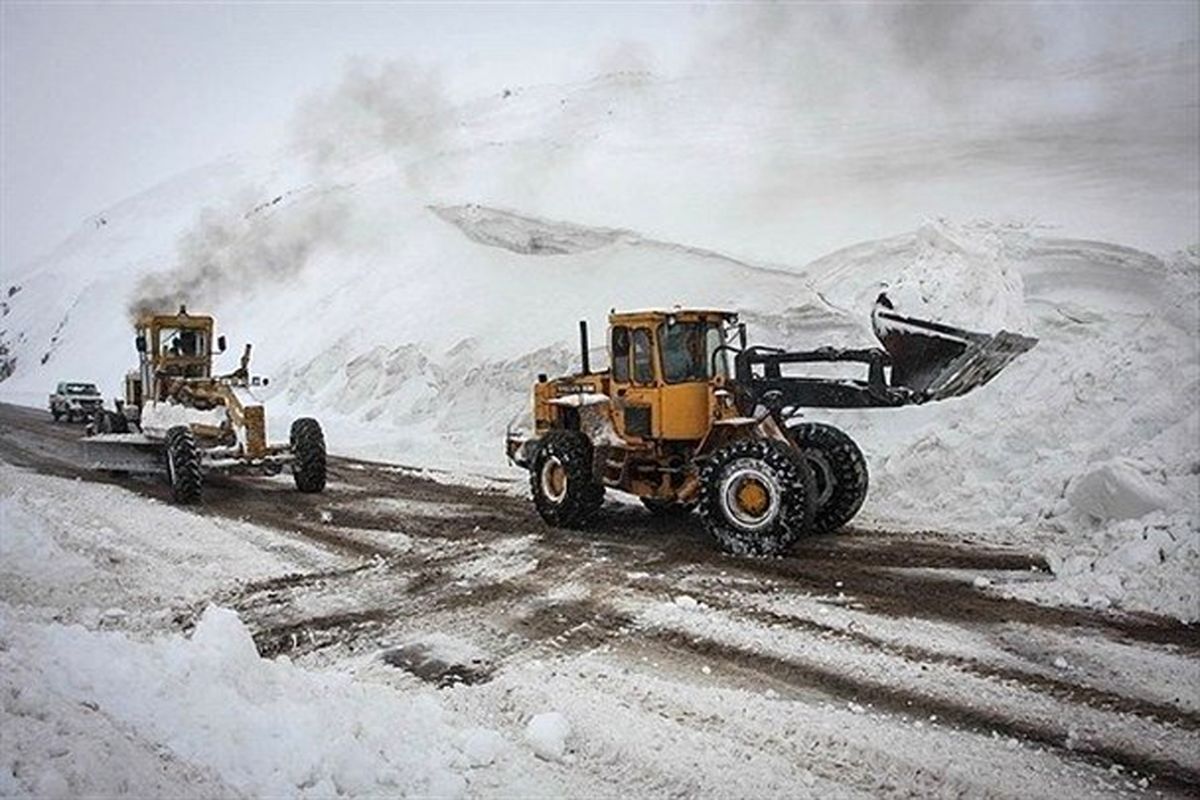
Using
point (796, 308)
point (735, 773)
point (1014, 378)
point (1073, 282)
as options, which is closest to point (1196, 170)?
point (1073, 282)

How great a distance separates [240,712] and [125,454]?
9434mm

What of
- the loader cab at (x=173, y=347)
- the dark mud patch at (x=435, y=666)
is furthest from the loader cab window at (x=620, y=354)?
the loader cab at (x=173, y=347)

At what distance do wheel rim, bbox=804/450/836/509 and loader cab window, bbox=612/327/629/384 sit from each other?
6.41ft

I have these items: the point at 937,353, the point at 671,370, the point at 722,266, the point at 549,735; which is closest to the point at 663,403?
the point at 671,370

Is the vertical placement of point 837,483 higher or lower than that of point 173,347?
lower

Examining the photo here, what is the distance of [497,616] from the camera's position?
21.0 feet

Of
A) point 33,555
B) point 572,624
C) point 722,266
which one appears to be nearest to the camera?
point 572,624

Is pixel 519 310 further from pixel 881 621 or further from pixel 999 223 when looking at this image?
pixel 881 621

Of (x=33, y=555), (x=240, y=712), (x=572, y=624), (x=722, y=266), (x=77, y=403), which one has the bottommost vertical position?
(x=572, y=624)

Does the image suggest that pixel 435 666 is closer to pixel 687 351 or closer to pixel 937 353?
pixel 687 351

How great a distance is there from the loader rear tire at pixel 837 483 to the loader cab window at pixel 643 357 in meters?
1.75

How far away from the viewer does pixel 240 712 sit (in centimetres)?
380

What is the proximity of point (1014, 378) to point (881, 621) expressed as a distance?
608 centimetres

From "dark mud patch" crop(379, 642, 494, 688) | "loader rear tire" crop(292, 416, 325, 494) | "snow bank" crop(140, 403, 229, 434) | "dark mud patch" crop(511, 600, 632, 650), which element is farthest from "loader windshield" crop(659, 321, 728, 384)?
"snow bank" crop(140, 403, 229, 434)
